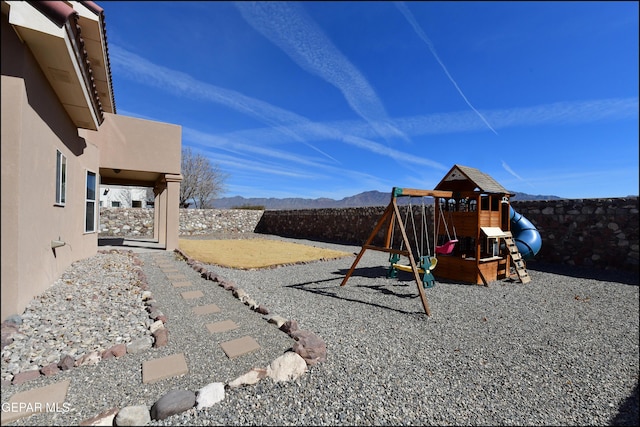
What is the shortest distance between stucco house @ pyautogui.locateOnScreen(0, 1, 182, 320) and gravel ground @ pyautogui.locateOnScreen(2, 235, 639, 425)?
4.51ft

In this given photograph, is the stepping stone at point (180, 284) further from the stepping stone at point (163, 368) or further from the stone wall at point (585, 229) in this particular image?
the stone wall at point (585, 229)

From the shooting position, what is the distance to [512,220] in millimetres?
7660

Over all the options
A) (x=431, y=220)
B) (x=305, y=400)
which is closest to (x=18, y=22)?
(x=305, y=400)

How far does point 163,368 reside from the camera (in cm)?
242

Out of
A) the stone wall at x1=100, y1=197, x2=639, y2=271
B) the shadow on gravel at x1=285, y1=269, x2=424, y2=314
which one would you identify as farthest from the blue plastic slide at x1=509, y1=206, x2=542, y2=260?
the shadow on gravel at x1=285, y1=269, x2=424, y2=314

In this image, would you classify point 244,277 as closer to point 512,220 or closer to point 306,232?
point 512,220

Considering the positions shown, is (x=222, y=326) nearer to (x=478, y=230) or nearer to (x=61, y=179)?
(x=61, y=179)

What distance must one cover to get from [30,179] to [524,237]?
9670 mm

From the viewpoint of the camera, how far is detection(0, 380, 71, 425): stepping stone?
1725 millimetres

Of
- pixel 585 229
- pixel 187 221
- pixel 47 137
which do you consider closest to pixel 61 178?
pixel 47 137

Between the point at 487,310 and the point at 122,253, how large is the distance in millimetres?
9208

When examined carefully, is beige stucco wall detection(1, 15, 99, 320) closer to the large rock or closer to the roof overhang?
the roof overhang

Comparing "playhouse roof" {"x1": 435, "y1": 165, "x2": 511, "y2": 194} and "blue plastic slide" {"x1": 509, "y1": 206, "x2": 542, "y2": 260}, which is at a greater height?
"playhouse roof" {"x1": 435, "y1": 165, "x2": 511, "y2": 194}

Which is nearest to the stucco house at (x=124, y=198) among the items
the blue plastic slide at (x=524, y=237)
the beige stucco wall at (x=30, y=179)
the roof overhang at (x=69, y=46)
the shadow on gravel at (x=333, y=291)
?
the beige stucco wall at (x=30, y=179)
